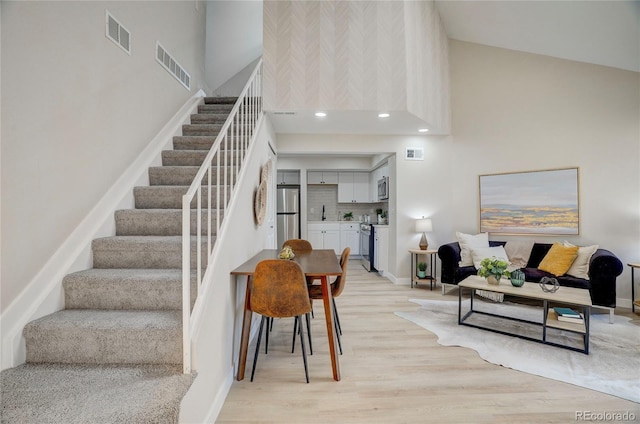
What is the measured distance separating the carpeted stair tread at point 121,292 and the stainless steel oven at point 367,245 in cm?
477

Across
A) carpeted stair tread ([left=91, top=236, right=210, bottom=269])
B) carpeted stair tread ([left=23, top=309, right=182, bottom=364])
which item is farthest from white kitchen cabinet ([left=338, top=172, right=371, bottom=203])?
carpeted stair tread ([left=23, top=309, right=182, bottom=364])

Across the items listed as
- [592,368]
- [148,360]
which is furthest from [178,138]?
[592,368]

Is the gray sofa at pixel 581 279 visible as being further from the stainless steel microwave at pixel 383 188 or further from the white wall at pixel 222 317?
the white wall at pixel 222 317

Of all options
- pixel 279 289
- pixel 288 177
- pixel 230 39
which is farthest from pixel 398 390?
pixel 230 39

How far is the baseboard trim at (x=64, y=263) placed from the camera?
4.87 feet

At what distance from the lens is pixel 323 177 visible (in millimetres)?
7809

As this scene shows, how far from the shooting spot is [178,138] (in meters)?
3.32

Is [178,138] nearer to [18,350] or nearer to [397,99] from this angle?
[18,350]

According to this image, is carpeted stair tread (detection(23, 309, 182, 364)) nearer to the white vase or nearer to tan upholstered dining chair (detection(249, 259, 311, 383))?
tan upholstered dining chair (detection(249, 259, 311, 383))

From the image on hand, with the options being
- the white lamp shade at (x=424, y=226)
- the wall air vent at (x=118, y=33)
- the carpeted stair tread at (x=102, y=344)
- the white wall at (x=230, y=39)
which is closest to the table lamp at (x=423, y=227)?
the white lamp shade at (x=424, y=226)

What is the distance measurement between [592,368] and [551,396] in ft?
2.21

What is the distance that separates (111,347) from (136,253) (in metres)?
0.74

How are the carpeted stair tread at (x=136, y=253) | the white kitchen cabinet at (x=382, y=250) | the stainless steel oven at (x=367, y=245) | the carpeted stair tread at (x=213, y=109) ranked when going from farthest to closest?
the stainless steel oven at (x=367, y=245), the white kitchen cabinet at (x=382, y=250), the carpeted stair tread at (x=213, y=109), the carpeted stair tread at (x=136, y=253)

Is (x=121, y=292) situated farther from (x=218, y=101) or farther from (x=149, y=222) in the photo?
(x=218, y=101)
